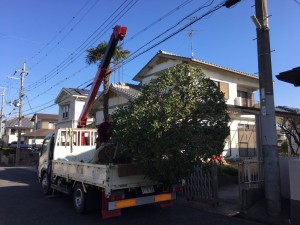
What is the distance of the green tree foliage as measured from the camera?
22.8 feet

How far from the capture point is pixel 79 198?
360 inches

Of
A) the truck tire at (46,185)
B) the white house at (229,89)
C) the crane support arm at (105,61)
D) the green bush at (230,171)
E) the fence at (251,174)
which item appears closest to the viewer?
the fence at (251,174)

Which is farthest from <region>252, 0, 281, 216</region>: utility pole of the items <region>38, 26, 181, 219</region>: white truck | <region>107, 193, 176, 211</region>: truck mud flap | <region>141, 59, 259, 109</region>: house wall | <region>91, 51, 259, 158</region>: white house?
<region>141, 59, 259, 109</region>: house wall

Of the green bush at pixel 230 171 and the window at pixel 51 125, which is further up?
the window at pixel 51 125

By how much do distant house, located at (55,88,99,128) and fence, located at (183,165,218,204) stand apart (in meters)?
26.7

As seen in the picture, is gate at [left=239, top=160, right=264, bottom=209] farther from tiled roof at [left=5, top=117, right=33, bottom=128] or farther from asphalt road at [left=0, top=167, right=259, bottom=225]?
tiled roof at [left=5, top=117, right=33, bottom=128]

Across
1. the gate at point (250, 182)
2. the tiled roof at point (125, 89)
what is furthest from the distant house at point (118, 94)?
the gate at point (250, 182)

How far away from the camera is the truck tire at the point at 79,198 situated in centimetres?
877

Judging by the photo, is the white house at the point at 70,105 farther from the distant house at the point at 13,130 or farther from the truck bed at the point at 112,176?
the truck bed at the point at 112,176

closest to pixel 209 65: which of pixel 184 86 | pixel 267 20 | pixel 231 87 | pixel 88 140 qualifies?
pixel 231 87

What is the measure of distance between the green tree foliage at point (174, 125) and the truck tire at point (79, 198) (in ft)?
6.32

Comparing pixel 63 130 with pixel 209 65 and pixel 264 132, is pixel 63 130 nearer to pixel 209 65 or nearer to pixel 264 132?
pixel 264 132

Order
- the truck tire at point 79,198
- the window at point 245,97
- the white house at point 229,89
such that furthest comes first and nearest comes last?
the window at point 245,97 → the white house at point 229,89 → the truck tire at point 79,198

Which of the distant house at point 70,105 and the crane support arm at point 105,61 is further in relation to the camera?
the distant house at point 70,105
